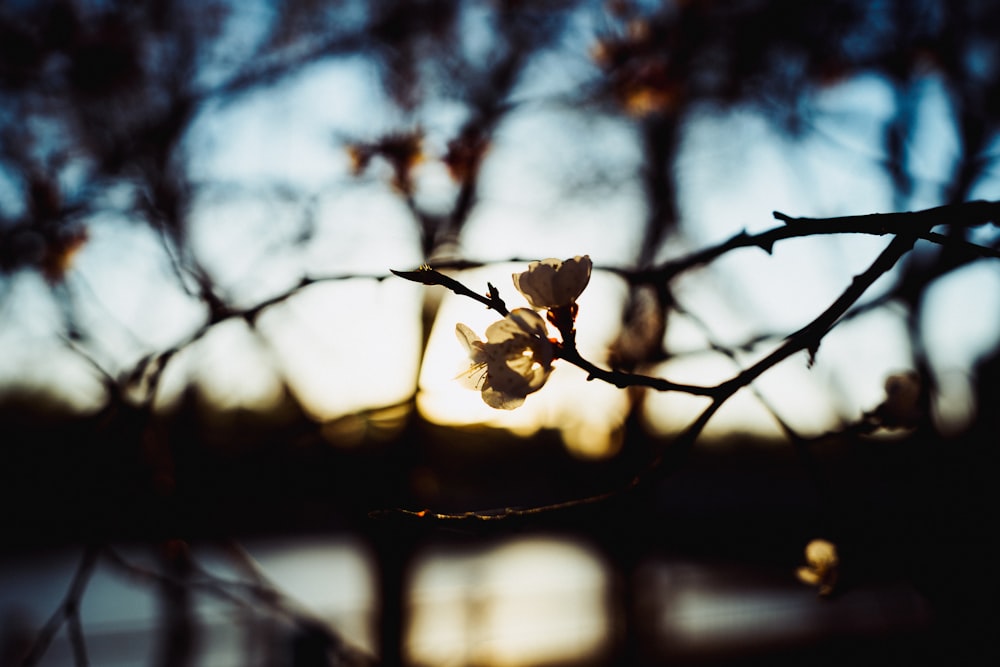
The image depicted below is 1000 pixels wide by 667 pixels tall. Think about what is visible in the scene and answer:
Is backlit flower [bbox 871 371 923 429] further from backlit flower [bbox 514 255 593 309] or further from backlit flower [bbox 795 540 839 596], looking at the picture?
backlit flower [bbox 514 255 593 309]

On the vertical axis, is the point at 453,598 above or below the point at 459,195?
below

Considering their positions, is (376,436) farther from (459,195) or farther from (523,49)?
(523,49)

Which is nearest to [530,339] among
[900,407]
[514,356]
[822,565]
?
[514,356]

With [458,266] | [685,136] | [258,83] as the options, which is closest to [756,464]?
[685,136]

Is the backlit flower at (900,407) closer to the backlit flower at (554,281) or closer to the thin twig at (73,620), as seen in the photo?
the backlit flower at (554,281)

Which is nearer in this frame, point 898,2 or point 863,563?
point 863,563

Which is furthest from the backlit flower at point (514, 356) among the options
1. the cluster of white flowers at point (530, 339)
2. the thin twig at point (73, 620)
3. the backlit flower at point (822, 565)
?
the thin twig at point (73, 620)

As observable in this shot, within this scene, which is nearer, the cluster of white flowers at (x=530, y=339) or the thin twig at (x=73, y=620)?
the cluster of white flowers at (x=530, y=339)

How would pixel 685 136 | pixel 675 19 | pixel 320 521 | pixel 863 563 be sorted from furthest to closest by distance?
1. pixel 320 521
2. pixel 685 136
3. pixel 675 19
4. pixel 863 563

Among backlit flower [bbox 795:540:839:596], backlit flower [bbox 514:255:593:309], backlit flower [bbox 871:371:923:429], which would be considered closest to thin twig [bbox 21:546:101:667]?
backlit flower [bbox 514:255:593:309]
